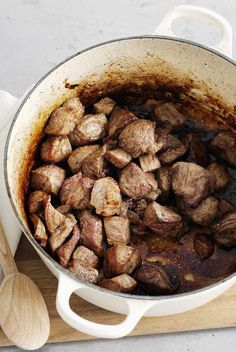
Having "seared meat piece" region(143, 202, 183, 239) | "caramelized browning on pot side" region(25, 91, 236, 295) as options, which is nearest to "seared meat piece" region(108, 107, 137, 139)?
"caramelized browning on pot side" region(25, 91, 236, 295)

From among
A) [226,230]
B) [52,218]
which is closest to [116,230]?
[52,218]

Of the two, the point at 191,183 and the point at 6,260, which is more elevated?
the point at 191,183

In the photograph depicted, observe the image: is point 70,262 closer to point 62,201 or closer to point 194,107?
point 62,201

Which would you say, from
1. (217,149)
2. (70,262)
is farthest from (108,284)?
(217,149)

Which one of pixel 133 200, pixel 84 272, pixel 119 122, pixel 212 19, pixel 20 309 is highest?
pixel 212 19

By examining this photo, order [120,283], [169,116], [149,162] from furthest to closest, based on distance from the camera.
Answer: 1. [169,116]
2. [149,162]
3. [120,283]

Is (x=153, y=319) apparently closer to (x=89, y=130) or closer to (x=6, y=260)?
(x=6, y=260)

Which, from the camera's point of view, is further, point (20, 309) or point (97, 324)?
point (20, 309)

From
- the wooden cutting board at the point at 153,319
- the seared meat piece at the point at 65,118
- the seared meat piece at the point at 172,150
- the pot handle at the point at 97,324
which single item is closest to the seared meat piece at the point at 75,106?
the seared meat piece at the point at 65,118

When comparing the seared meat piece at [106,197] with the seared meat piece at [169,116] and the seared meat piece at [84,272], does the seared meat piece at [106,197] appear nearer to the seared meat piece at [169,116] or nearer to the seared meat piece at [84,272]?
the seared meat piece at [84,272]
